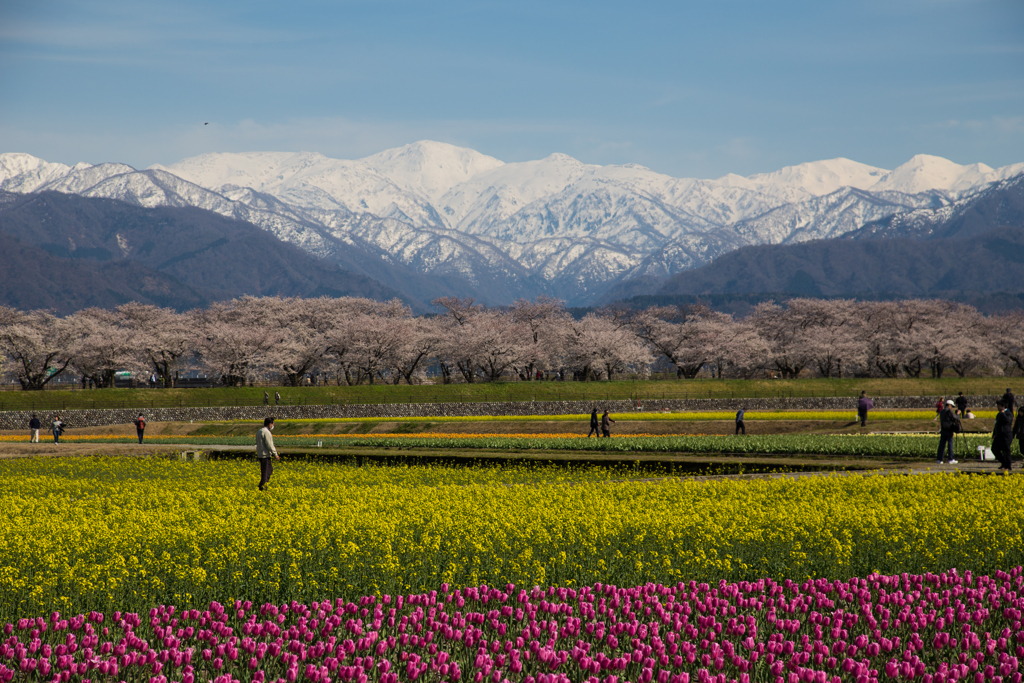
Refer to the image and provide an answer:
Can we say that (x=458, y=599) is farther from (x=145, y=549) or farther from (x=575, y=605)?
(x=145, y=549)

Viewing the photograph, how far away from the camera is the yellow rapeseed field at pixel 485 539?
423 inches

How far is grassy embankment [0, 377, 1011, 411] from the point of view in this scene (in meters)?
68.6

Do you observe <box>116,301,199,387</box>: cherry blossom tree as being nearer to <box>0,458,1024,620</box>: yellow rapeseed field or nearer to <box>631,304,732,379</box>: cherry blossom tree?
<box>631,304,732,379</box>: cherry blossom tree

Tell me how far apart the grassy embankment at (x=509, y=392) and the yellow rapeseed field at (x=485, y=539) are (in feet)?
176

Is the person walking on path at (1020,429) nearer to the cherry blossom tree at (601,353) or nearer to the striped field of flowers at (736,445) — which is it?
the striped field of flowers at (736,445)

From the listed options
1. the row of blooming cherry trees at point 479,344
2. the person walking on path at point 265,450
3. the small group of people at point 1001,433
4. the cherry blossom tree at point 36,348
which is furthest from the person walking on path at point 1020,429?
the cherry blossom tree at point 36,348

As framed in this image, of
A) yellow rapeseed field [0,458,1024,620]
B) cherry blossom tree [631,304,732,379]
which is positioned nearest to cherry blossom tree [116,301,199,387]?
cherry blossom tree [631,304,732,379]

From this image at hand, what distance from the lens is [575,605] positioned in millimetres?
9812

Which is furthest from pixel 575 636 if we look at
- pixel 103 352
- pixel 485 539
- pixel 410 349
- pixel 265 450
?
pixel 103 352

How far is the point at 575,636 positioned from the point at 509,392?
6633cm

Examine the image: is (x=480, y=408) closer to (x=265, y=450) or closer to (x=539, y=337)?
(x=539, y=337)

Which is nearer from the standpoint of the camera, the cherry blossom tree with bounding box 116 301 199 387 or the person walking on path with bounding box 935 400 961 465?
the person walking on path with bounding box 935 400 961 465

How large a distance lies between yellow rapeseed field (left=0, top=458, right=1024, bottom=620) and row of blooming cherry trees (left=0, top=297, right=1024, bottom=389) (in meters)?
75.4

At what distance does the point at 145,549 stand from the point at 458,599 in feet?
18.0
